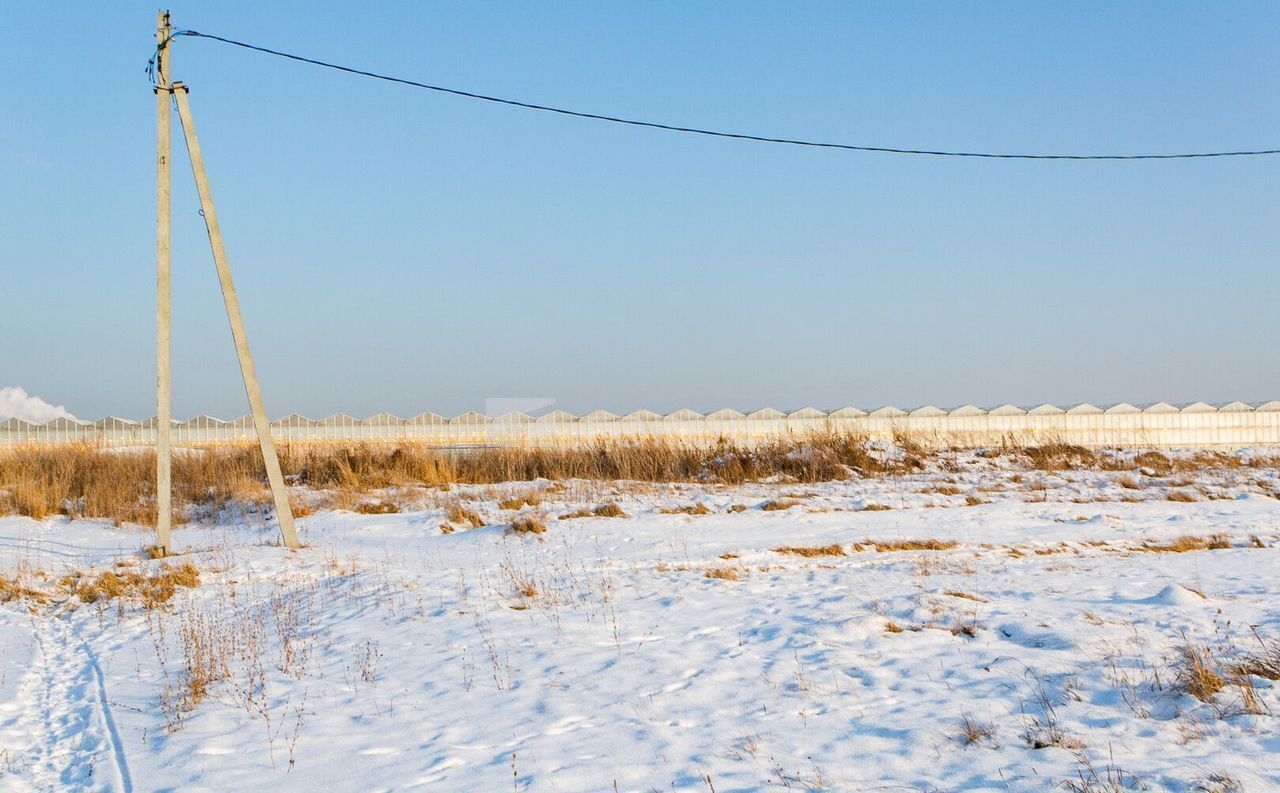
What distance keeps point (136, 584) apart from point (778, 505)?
30.1 feet

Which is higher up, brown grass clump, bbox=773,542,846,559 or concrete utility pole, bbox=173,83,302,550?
concrete utility pole, bbox=173,83,302,550

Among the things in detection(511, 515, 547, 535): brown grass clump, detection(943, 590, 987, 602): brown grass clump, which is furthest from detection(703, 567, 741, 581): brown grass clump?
detection(511, 515, 547, 535): brown grass clump

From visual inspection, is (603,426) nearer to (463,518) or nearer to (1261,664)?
(463,518)

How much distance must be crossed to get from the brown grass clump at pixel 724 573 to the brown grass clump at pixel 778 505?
201 inches

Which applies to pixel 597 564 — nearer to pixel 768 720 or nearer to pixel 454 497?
pixel 768 720

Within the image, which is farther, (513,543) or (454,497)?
(454,497)

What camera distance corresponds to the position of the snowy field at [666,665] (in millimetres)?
4371

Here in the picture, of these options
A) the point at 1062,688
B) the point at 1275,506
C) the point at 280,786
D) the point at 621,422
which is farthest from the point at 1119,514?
the point at 621,422

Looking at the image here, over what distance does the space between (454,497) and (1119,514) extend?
10.9 metres

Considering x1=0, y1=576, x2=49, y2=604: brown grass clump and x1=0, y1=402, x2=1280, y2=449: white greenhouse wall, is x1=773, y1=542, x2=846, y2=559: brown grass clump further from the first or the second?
x1=0, y1=402, x2=1280, y2=449: white greenhouse wall

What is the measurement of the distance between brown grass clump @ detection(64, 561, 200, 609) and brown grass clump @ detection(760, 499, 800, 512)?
8278 mm

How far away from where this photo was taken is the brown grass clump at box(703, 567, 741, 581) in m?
8.91

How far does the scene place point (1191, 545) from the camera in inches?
413

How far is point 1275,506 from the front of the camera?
1391 cm
